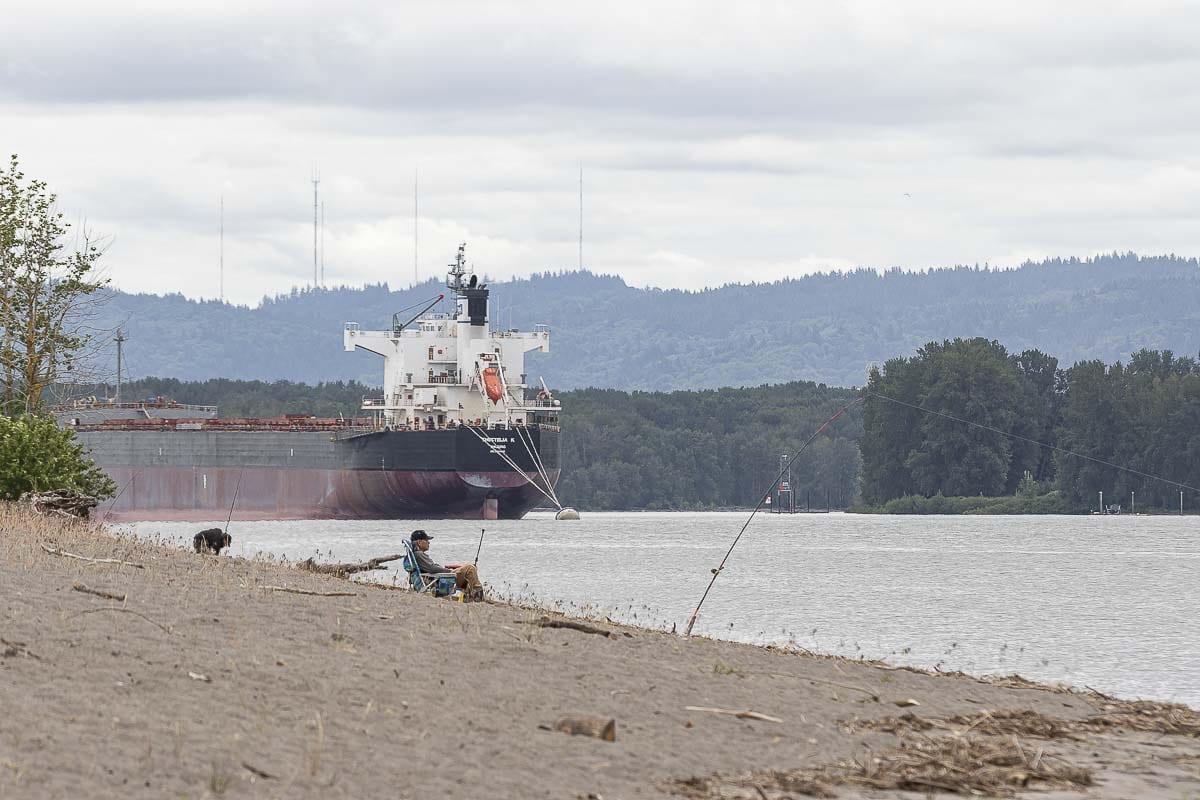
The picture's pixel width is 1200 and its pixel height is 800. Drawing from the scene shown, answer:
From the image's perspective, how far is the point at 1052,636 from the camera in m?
32.5

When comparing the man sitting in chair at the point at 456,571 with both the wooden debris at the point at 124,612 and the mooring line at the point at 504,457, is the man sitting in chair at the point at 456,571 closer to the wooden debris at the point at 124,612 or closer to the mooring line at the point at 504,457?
the wooden debris at the point at 124,612

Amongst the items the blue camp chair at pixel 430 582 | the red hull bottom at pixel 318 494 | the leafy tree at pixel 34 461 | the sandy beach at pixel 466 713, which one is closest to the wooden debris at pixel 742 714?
the sandy beach at pixel 466 713

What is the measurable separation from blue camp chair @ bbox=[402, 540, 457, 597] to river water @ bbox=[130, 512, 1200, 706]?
3398mm

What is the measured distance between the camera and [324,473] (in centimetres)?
9938

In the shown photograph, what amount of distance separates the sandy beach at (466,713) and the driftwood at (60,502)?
38.7 feet

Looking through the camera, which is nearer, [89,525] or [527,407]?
[89,525]

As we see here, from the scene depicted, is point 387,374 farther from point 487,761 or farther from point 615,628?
point 487,761

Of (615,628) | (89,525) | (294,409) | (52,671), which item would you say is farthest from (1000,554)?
(294,409)

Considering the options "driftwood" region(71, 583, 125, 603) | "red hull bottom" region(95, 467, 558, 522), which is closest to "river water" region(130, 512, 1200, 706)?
"red hull bottom" region(95, 467, 558, 522)

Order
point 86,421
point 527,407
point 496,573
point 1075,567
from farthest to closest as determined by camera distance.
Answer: point 86,421
point 527,407
point 1075,567
point 496,573

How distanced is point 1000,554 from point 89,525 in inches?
1679

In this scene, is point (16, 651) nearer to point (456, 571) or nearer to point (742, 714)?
point (742, 714)

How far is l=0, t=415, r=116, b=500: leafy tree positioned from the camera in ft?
111

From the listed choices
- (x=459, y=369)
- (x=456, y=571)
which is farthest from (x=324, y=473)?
(x=456, y=571)
